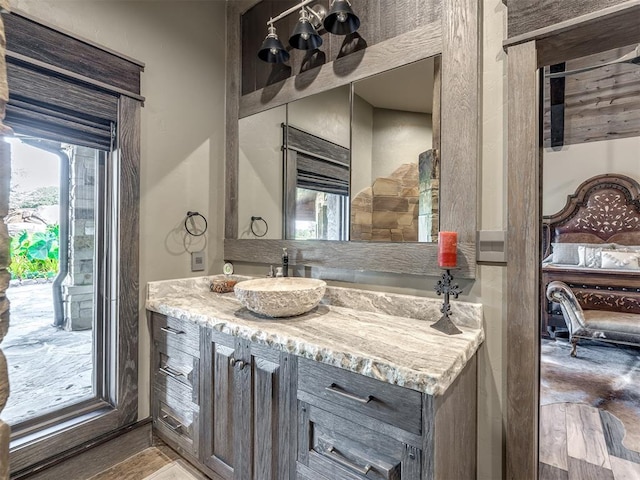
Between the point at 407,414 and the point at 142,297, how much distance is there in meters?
1.62

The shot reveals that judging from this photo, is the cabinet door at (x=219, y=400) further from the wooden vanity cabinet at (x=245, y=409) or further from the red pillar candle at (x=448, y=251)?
the red pillar candle at (x=448, y=251)

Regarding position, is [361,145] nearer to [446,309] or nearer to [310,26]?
[310,26]

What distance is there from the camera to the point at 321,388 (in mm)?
1150

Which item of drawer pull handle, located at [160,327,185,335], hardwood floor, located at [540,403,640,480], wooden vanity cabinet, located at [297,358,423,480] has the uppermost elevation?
drawer pull handle, located at [160,327,185,335]

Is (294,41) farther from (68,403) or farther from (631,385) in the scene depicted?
(631,385)

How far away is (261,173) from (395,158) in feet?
3.16

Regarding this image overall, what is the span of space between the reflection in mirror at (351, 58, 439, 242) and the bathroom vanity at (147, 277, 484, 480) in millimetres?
353

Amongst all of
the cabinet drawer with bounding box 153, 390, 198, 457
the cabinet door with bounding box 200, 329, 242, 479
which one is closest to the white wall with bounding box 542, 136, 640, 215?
the cabinet door with bounding box 200, 329, 242, 479

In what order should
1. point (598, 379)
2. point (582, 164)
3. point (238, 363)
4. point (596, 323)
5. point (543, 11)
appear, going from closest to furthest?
point (543, 11) → point (238, 363) → point (598, 379) → point (596, 323) → point (582, 164)

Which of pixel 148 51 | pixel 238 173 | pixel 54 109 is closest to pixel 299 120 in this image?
pixel 238 173

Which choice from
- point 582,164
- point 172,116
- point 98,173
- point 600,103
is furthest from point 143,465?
point 582,164

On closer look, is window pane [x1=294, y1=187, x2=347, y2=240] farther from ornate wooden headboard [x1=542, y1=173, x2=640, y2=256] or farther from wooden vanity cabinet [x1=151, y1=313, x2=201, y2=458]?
ornate wooden headboard [x1=542, y1=173, x2=640, y2=256]

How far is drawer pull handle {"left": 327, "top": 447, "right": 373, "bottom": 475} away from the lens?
104cm

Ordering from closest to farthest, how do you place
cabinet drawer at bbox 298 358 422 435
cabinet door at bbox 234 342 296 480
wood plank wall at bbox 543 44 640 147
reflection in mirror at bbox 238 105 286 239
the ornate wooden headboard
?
cabinet drawer at bbox 298 358 422 435 < cabinet door at bbox 234 342 296 480 < reflection in mirror at bbox 238 105 286 239 < wood plank wall at bbox 543 44 640 147 < the ornate wooden headboard
